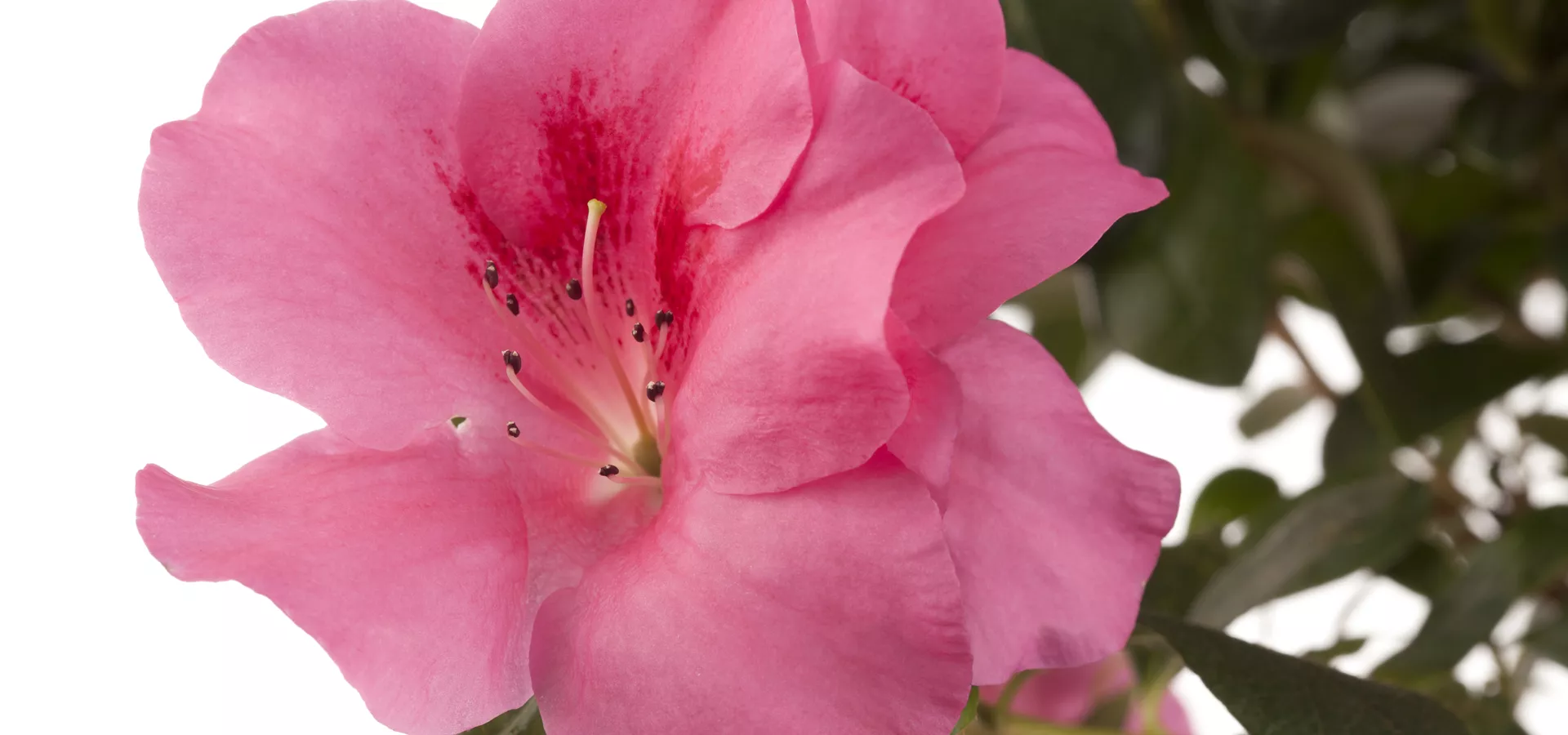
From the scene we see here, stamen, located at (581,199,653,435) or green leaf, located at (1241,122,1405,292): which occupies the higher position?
stamen, located at (581,199,653,435)

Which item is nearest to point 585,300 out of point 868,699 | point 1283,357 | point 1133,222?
point 868,699

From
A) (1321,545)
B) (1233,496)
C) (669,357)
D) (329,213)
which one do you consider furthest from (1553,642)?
(329,213)

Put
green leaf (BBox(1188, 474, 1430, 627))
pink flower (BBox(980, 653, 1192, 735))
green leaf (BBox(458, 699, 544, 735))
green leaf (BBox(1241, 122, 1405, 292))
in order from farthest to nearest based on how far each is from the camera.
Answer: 1. green leaf (BBox(1241, 122, 1405, 292))
2. pink flower (BBox(980, 653, 1192, 735))
3. green leaf (BBox(1188, 474, 1430, 627))
4. green leaf (BBox(458, 699, 544, 735))

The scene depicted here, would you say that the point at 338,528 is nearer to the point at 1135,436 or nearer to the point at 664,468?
the point at 664,468

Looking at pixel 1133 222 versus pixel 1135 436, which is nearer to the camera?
pixel 1133 222

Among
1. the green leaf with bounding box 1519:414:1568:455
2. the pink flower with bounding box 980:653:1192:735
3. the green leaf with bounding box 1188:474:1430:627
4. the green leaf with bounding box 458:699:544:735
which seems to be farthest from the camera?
the green leaf with bounding box 1519:414:1568:455

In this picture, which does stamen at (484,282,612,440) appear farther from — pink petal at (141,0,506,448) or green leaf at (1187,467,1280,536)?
green leaf at (1187,467,1280,536)

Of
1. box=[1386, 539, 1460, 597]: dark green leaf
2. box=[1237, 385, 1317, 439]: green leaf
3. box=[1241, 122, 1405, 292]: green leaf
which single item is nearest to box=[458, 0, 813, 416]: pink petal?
box=[1241, 122, 1405, 292]: green leaf
